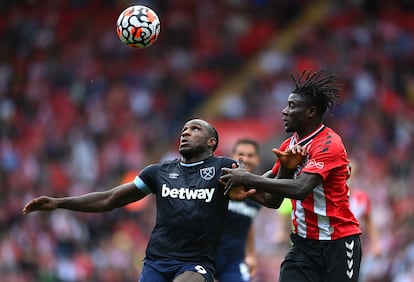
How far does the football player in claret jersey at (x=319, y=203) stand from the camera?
7.77 m

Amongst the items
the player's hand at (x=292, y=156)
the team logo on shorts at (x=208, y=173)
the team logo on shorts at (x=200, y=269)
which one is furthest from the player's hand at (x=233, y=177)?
the team logo on shorts at (x=200, y=269)

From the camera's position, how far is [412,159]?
16062mm

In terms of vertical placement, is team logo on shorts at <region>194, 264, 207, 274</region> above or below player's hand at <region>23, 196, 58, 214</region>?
below

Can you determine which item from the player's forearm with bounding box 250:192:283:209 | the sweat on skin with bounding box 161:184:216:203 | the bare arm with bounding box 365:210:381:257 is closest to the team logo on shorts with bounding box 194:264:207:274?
the sweat on skin with bounding box 161:184:216:203

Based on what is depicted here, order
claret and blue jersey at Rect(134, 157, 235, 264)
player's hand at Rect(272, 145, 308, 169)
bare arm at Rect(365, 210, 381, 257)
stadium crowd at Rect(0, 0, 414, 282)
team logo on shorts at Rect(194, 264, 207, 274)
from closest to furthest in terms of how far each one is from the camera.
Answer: player's hand at Rect(272, 145, 308, 169), team logo on shorts at Rect(194, 264, 207, 274), claret and blue jersey at Rect(134, 157, 235, 264), bare arm at Rect(365, 210, 381, 257), stadium crowd at Rect(0, 0, 414, 282)

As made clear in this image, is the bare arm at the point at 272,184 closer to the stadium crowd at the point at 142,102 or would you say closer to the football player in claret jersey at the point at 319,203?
the football player in claret jersey at the point at 319,203

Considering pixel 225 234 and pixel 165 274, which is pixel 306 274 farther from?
pixel 225 234

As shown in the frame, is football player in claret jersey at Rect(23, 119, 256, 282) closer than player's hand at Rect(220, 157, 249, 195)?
No

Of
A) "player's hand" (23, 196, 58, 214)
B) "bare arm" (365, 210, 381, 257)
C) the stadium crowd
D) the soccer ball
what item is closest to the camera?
"player's hand" (23, 196, 58, 214)

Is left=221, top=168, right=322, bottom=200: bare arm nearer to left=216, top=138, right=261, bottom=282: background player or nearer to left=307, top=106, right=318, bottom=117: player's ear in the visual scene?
left=307, top=106, right=318, bottom=117: player's ear

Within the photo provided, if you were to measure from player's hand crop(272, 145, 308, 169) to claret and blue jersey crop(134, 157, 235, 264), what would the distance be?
69 centimetres

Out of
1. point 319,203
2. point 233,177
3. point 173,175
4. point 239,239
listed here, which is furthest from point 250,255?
point 233,177

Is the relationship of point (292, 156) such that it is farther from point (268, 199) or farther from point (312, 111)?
point (268, 199)

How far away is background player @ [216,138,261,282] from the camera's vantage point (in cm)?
1016
